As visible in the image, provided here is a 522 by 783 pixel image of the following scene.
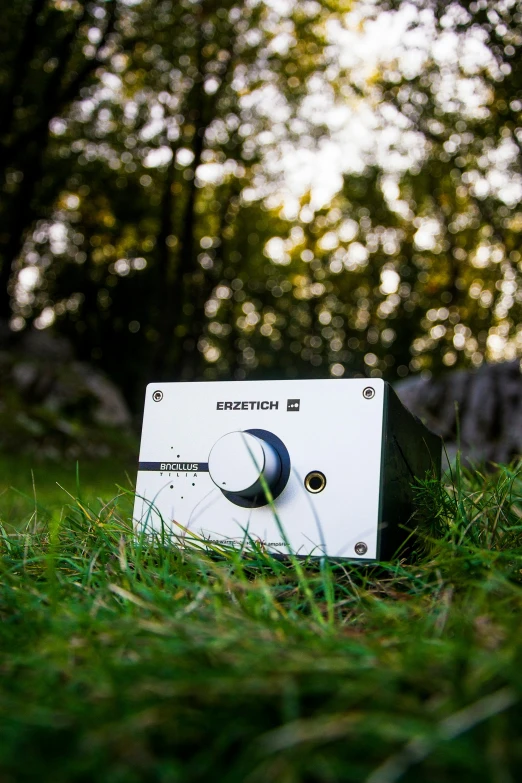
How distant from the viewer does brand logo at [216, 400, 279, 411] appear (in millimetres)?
1628

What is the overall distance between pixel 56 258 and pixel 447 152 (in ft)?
35.3

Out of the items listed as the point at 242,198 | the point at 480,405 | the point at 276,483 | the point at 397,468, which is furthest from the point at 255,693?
the point at 242,198

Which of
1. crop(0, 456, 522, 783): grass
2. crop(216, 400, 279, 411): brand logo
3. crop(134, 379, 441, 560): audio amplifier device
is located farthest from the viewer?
crop(216, 400, 279, 411): brand logo

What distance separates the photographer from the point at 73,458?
834cm

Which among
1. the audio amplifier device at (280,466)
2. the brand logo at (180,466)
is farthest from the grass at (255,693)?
the brand logo at (180,466)

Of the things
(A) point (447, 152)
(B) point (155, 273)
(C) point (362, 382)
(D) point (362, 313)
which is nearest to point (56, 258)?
(B) point (155, 273)

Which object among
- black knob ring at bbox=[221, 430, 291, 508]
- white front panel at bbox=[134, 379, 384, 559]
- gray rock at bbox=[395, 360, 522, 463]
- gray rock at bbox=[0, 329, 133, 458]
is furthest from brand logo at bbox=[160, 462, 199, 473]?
gray rock at bbox=[0, 329, 133, 458]

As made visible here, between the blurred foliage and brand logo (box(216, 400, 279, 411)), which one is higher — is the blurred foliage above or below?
above

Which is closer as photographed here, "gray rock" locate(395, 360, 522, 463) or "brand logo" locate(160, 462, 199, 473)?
"brand logo" locate(160, 462, 199, 473)

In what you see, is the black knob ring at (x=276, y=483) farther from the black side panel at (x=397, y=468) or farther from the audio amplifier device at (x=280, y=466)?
the black side panel at (x=397, y=468)

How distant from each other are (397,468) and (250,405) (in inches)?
14.2

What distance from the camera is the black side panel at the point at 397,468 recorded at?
4.95ft

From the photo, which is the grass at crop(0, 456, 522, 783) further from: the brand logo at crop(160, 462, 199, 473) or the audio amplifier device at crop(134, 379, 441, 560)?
the brand logo at crop(160, 462, 199, 473)

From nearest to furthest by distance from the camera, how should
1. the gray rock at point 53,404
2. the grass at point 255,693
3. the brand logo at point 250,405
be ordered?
the grass at point 255,693, the brand logo at point 250,405, the gray rock at point 53,404
